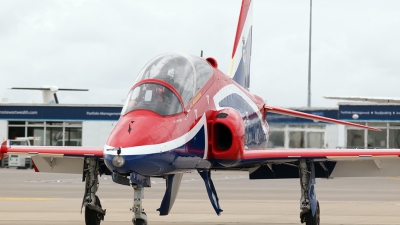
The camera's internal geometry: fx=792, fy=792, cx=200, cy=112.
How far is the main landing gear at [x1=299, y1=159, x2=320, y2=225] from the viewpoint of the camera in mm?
14375

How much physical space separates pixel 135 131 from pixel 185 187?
19878 millimetres

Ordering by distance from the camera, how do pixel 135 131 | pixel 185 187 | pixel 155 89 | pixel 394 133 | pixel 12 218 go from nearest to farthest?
1. pixel 135 131
2. pixel 155 89
3. pixel 12 218
4. pixel 185 187
5. pixel 394 133

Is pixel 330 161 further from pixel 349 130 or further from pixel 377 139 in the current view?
pixel 377 139

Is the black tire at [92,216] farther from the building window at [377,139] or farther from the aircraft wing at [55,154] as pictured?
the building window at [377,139]

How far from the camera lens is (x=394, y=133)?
173 feet

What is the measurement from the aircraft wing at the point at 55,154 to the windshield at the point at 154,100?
1.66 meters

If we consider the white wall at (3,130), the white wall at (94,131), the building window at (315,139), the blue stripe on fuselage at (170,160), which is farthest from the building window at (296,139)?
the blue stripe on fuselage at (170,160)

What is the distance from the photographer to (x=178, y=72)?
40.1ft

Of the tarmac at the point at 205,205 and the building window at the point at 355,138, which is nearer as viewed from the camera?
the tarmac at the point at 205,205

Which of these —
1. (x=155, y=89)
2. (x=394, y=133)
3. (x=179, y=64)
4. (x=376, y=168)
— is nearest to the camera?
(x=155, y=89)

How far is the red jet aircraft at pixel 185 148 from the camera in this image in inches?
422

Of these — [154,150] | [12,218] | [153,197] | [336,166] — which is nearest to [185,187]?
[153,197]

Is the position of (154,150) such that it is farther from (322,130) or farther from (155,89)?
(322,130)

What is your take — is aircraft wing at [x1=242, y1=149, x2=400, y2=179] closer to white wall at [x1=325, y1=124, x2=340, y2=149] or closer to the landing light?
the landing light
